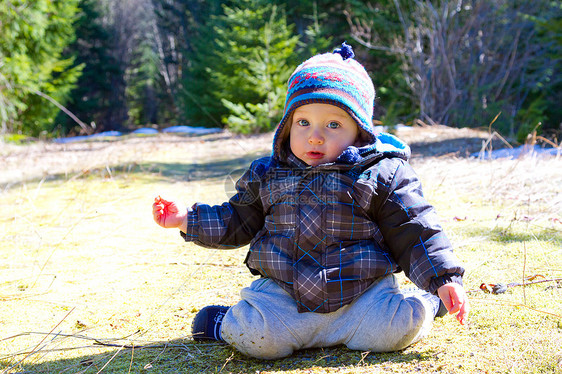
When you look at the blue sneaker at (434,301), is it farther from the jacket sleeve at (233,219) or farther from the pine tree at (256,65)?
the pine tree at (256,65)

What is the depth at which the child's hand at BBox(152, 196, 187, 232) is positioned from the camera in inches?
74.1

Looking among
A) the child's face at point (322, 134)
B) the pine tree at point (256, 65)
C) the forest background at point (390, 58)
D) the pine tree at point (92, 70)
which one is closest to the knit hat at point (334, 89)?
the child's face at point (322, 134)

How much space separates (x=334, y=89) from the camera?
6.04 feet

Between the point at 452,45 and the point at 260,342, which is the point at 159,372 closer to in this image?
the point at 260,342

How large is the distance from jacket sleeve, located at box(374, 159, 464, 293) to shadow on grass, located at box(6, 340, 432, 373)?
260 mm

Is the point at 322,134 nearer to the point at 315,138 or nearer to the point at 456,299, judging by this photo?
the point at 315,138

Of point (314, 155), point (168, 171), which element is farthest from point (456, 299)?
point (168, 171)

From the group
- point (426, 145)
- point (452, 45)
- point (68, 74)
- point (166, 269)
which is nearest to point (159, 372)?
point (166, 269)

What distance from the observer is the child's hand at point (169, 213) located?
188 cm

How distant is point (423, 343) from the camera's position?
5.48 ft

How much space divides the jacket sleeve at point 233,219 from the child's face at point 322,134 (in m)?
0.21

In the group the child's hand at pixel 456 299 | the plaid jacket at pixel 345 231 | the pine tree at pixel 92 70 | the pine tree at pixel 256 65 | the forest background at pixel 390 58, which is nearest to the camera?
the child's hand at pixel 456 299

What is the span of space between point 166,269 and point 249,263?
848 mm

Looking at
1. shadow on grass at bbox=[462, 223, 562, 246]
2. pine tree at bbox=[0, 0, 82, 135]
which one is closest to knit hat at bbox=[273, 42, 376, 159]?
shadow on grass at bbox=[462, 223, 562, 246]
